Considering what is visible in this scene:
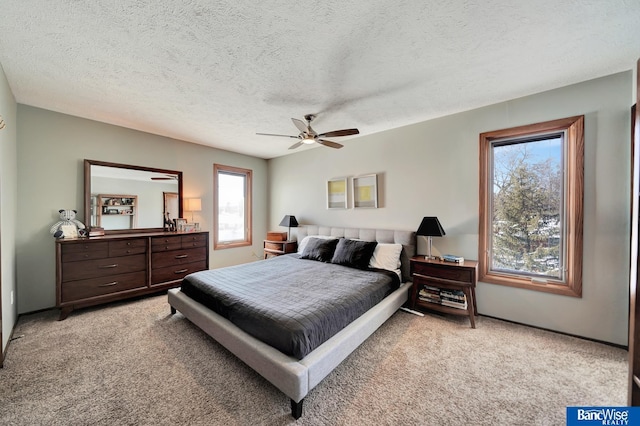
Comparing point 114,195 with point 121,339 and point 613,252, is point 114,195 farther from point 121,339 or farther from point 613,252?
point 613,252

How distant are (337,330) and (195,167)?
4042mm

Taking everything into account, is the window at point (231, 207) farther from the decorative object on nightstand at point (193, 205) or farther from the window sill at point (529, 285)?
the window sill at point (529, 285)

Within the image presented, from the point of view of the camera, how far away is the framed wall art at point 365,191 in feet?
12.8

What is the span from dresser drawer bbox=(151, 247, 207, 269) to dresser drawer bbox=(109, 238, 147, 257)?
0.65ft

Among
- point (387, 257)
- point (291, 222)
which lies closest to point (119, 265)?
point (291, 222)

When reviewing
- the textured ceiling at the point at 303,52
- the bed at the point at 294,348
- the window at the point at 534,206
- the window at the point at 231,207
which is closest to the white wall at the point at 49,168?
the textured ceiling at the point at 303,52

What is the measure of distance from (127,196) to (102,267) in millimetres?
1187

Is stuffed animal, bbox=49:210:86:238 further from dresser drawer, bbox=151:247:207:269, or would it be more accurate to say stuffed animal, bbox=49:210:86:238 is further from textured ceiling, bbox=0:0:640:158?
textured ceiling, bbox=0:0:640:158

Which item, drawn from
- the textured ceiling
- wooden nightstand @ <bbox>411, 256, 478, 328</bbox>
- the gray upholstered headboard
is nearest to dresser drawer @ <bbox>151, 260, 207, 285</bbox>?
the gray upholstered headboard

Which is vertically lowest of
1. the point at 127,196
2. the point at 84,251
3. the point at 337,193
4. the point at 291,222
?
the point at 84,251

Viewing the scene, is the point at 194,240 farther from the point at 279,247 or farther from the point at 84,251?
the point at 279,247

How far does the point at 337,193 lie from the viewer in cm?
445

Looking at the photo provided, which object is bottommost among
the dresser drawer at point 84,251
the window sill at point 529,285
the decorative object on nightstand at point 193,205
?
the window sill at point 529,285

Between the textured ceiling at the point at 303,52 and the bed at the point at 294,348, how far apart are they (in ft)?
6.98
